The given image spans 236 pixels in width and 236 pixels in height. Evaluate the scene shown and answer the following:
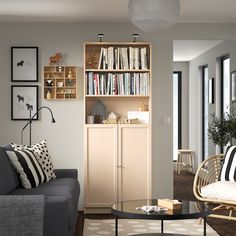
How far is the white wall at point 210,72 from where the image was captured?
8.60m

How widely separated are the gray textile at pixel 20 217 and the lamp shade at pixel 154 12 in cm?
155

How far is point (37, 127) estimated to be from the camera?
6984mm

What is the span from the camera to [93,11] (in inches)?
251

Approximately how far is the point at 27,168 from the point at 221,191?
1.94 m

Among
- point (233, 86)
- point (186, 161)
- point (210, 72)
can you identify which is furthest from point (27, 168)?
point (186, 161)

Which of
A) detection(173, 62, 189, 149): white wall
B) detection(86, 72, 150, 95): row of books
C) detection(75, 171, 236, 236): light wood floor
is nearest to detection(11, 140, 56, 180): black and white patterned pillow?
detection(75, 171, 236, 236): light wood floor

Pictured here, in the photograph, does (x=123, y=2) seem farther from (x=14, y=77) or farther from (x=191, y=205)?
(x=191, y=205)

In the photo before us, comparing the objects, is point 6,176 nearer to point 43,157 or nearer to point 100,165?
point 43,157

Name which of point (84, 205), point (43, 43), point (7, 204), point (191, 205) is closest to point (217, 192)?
point (191, 205)

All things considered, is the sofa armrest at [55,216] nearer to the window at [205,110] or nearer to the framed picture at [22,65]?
the framed picture at [22,65]

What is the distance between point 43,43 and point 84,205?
2.14m

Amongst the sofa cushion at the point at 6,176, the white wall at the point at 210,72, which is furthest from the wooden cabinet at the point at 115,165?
the white wall at the point at 210,72

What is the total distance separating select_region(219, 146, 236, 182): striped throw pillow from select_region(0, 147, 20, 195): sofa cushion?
7.19ft

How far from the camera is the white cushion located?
5285mm
